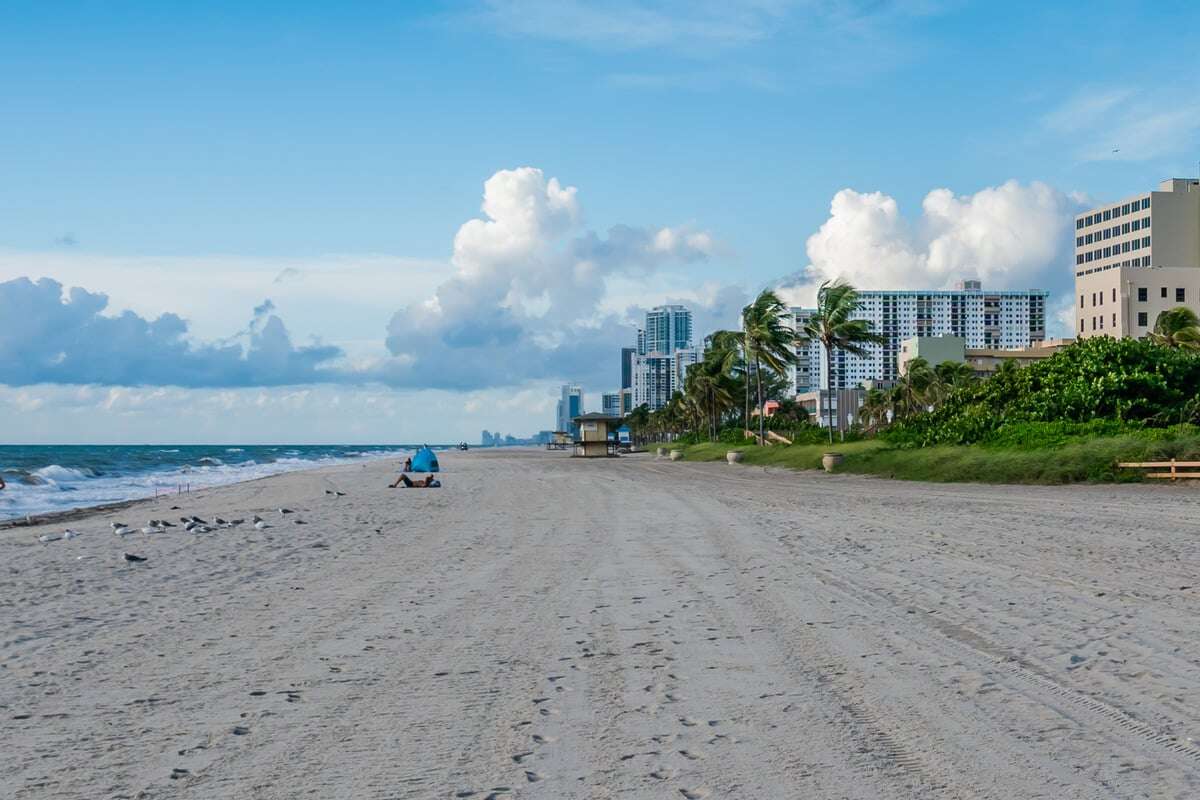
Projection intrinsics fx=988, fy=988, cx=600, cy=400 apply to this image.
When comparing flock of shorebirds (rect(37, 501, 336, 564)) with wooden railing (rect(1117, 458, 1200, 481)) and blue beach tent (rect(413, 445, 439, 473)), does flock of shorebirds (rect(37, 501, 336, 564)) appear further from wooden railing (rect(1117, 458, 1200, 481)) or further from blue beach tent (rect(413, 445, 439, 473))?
wooden railing (rect(1117, 458, 1200, 481))

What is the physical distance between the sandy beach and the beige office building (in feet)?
252

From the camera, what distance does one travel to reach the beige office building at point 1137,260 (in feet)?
288

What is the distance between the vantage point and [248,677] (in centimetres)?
661

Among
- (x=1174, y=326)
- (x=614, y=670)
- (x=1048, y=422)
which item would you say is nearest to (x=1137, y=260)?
(x=1174, y=326)

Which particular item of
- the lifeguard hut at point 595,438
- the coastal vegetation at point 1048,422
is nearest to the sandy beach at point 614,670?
the coastal vegetation at point 1048,422

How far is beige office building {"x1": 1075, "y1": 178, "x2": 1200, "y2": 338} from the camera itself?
3460 inches

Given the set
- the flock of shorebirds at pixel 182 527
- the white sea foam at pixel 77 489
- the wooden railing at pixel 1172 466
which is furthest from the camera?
the white sea foam at pixel 77 489

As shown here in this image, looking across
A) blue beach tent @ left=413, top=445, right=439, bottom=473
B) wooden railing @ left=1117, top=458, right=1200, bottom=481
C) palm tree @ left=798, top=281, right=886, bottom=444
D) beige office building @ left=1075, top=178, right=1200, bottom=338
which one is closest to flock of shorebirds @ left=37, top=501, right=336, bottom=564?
blue beach tent @ left=413, top=445, right=439, bottom=473

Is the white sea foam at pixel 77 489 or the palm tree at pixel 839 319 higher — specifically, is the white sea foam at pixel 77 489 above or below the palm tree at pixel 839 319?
below

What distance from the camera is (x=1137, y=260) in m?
123

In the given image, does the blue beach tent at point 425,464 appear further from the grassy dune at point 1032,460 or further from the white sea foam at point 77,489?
the grassy dune at point 1032,460

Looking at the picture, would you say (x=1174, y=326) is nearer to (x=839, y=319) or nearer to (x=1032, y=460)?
(x=839, y=319)

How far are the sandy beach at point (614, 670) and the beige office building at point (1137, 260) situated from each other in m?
76.8

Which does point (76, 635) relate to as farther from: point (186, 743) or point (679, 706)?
point (679, 706)
